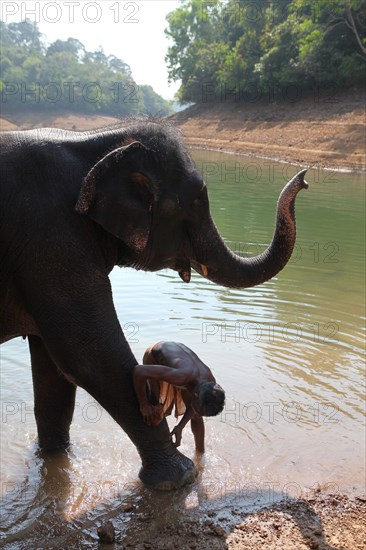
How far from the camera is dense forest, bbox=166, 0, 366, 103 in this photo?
4238 cm

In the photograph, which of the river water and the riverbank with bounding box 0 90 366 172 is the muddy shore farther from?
the river water

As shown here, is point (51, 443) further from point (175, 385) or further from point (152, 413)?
point (175, 385)

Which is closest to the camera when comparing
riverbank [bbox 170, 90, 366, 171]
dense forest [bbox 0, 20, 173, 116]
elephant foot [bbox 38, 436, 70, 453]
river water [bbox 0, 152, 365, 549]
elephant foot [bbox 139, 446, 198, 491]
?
elephant foot [bbox 139, 446, 198, 491]

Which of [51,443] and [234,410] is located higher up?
[51,443]

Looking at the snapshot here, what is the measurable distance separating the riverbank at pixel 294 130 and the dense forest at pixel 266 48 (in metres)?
1.51

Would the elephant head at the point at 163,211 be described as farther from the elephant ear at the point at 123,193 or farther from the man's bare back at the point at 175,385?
the man's bare back at the point at 175,385

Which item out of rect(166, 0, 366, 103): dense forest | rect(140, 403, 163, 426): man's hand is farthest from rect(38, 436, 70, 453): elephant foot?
rect(166, 0, 366, 103): dense forest

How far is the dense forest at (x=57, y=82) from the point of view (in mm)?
86438

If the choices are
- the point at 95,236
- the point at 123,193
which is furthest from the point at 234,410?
the point at 123,193

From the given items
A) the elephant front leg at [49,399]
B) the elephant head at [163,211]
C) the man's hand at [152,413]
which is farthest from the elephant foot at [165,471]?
the elephant head at [163,211]

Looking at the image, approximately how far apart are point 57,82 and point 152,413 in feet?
332

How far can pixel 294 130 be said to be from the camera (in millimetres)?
37438

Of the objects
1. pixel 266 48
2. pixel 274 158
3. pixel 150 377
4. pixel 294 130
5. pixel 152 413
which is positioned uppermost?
pixel 266 48

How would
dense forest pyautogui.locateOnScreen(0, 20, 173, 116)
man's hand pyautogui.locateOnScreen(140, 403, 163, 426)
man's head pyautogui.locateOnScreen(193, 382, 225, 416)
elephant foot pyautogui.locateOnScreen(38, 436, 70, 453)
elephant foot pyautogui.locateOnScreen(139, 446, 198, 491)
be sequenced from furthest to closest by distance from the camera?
1. dense forest pyautogui.locateOnScreen(0, 20, 173, 116)
2. elephant foot pyautogui.locateOnScreen(38, 436, 70, 453)
3. elephant foot pyautogui.locateOnScreen(139, 446, 198, 491)
4. man's hand pyautogui.locateOnScreen(140, 403, 163, 426)
5. man's head pyautogui.locateOnScreen(193, 382, 225, 416)
